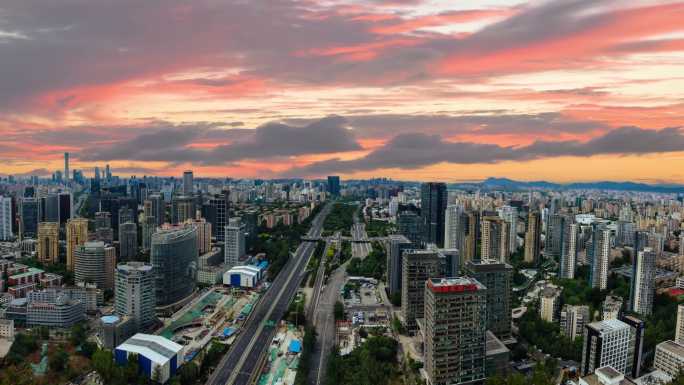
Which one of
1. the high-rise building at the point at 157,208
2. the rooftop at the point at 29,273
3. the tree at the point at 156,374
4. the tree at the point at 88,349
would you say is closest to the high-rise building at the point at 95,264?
the rooftop at the point at 29,273

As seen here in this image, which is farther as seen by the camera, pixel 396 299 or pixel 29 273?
pixel 29 273

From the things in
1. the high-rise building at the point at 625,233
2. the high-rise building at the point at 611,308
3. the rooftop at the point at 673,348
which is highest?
the high-rise building at the point at 625,233

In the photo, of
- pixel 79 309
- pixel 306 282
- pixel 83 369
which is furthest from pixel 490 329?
pixel 79 309

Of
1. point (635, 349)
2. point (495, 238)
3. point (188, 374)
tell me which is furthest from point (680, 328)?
point (188, 374)

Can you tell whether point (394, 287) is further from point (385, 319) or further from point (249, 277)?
point (249, 277)

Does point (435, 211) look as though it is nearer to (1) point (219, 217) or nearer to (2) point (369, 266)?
(2) point (369, 266)

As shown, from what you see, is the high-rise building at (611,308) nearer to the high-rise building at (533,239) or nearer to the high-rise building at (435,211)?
the high-rise building at (533,239)
